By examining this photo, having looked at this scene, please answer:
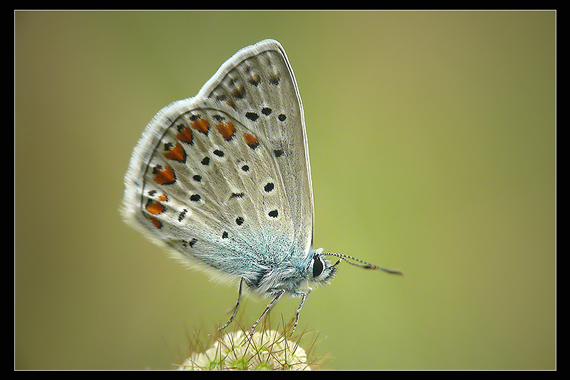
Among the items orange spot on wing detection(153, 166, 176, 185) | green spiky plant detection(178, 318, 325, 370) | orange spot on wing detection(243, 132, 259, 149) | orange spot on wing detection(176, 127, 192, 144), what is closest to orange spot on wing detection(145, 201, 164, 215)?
orange spot on wing detection(153, 166, 176, 185)

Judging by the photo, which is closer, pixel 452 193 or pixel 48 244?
pixel 48 244

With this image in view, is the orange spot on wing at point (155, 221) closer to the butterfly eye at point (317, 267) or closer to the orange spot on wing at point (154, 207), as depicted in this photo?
the orange spot on wing at point (154, 207)

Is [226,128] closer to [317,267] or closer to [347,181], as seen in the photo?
[317,267]

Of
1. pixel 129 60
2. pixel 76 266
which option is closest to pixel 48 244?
pixel 76 266

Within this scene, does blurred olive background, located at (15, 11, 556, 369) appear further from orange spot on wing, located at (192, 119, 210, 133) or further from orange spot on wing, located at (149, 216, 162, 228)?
orange spot on wing, located at (192, 119, 210, 133)

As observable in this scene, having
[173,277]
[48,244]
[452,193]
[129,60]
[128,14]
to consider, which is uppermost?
[128,14]

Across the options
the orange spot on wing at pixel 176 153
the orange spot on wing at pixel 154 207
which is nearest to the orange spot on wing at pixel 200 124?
the orange spot on wing at pixel 176 153

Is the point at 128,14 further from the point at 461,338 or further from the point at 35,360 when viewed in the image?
the point at 461,338
